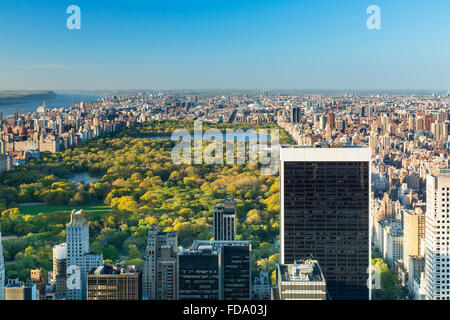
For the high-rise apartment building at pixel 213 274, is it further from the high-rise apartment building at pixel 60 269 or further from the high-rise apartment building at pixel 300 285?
the high-rise apartment building at pixel 60 269

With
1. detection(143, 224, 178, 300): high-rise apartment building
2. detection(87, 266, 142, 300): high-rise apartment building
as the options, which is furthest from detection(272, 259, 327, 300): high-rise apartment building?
detection(87, 266, 142, 300): high-rise apartment building

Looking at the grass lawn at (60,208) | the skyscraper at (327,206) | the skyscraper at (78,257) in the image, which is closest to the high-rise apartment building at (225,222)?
the skyscraper at (327,206)

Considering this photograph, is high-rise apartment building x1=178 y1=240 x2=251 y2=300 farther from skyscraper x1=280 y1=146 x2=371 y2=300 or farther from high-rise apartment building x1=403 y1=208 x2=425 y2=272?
high-rise apartment building x1=403 y1=208 x2=425 y2=272

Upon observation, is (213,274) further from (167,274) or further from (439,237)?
(439,237)

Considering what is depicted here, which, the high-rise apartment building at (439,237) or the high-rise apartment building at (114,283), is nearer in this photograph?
the high-rise apartment building at (114,283)

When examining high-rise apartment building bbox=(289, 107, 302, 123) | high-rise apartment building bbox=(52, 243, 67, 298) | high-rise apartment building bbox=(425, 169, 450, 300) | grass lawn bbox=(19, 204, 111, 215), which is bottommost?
high-rise apartment building bbox=(52, 243, 67, 298)

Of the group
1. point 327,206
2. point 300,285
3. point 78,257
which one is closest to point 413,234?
point 327,206
